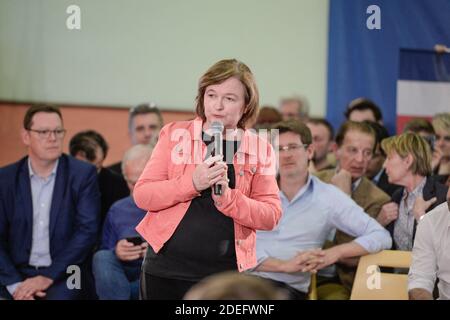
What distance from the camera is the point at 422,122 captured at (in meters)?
4.11

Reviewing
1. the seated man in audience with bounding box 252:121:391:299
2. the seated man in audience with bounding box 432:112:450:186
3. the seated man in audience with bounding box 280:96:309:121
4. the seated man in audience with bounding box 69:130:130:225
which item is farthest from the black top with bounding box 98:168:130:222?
the seated man in audience with bounding box 432:112:450:186

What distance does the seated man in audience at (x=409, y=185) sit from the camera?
12.6ft

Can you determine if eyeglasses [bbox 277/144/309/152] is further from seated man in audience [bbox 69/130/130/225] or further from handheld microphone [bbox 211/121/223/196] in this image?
handheld microphone [bbox 211/121/223/196]

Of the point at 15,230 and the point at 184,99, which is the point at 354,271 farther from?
the point at 15,230

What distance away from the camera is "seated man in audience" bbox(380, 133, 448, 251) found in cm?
383

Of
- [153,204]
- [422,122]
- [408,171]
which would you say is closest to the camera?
[153,204]

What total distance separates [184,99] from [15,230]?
3.56ft

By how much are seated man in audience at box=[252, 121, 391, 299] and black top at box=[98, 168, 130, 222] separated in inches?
29.6

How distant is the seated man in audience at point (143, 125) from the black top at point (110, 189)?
1.7 inches

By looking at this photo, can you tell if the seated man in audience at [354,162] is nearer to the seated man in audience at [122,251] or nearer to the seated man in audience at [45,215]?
the seated man in audience at [122,251]

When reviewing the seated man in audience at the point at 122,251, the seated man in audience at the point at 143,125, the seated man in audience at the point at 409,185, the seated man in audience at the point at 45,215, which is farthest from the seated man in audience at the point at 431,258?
the seated man in audience at the point at 45,215

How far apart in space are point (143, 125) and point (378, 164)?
1241 millimetres

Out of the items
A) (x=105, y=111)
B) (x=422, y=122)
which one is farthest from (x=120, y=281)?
(x=422, y=122)

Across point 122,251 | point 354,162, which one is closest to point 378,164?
point 354,162
